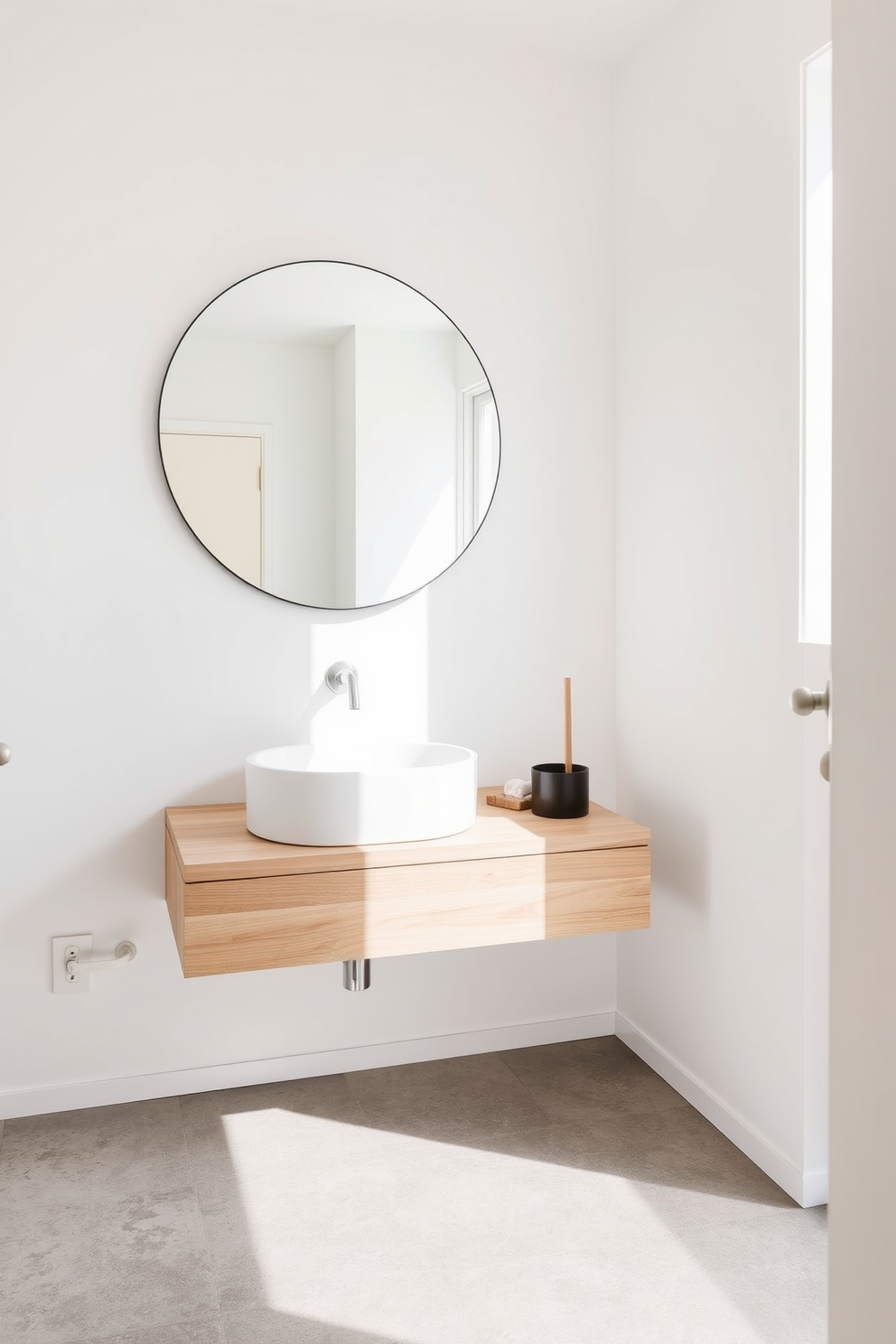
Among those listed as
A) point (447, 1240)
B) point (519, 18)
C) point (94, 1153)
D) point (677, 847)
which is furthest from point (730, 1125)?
point (519, 18)

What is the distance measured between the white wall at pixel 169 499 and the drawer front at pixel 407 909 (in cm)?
40

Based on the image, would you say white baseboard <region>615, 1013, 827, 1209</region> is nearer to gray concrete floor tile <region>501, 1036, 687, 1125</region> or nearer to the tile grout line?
gray concrete floor tile <region>501, 1036, 687, 1125</region>

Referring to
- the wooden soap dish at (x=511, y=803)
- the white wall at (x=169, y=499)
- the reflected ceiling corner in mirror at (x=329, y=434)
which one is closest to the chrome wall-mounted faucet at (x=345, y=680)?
the white wall at (x=169, y=499)

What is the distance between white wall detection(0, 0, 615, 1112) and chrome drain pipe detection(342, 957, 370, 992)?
28cm

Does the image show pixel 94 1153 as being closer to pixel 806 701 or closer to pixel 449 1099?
pixel 449 1099

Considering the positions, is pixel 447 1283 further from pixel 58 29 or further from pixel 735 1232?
pixel 58 29

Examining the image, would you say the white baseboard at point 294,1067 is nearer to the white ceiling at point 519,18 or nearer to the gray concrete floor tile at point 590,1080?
the gray concrete floor tile at point 590,1080

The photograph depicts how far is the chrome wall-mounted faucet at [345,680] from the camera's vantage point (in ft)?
8.33

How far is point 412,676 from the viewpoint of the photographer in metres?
2.66

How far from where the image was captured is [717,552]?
234 cm

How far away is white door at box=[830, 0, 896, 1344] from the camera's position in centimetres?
74

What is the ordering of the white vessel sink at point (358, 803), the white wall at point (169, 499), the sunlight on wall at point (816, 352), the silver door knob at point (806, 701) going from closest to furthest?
the silver door knob at point (806, 701)
the sunlight on wall at point (816, 352)
the white vessel sink at point (358, 803)
the white wall at point (169, 499)

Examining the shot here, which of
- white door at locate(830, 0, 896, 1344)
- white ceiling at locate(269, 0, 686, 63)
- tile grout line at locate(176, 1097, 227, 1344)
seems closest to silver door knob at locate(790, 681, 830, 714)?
white door at locate(830, 0, 896, 1344)

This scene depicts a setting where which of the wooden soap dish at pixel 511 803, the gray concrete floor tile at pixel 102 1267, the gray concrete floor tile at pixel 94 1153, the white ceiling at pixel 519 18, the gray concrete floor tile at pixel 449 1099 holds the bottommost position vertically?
the gray concrete floor tile at pixel 102 1267
